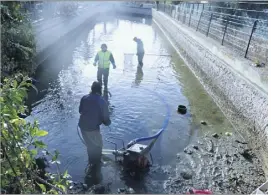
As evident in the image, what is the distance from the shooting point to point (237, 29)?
14.0 m

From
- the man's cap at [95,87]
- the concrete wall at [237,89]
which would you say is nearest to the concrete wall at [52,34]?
the concrete wall at [237,89]

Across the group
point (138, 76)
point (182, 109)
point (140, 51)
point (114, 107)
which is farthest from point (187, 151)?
point (140, 51)

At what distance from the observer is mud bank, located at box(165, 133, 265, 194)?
19.7 ft

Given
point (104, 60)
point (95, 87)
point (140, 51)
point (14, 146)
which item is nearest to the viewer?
point (14, 146)

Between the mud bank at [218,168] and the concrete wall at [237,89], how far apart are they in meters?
0.38

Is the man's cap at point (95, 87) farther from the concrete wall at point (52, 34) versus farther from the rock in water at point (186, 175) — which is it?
the concrete wall at point (52, 34)

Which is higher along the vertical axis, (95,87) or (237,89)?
(95,87)

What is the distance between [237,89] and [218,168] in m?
3.54

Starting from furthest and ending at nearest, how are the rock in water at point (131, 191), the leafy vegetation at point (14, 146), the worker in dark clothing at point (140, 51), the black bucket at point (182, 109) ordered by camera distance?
1. the worker in dark clothing at point (140, 51)
2. the black bucket at point (182, 109)
3. the rock in water at point (131, 191)
4. the leafy vegetation at point (14, 146)

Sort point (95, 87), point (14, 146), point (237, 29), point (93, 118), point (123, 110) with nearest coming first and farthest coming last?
point (14, 146) → point (95, 87) → point (93, 118) → point (123, 110) → point (237, 29)

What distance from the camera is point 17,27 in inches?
441

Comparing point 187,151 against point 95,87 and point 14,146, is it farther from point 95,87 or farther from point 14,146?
point 14,146

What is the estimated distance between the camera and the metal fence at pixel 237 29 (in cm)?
1055

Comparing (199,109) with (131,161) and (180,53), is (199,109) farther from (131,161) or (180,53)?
(180,53)
